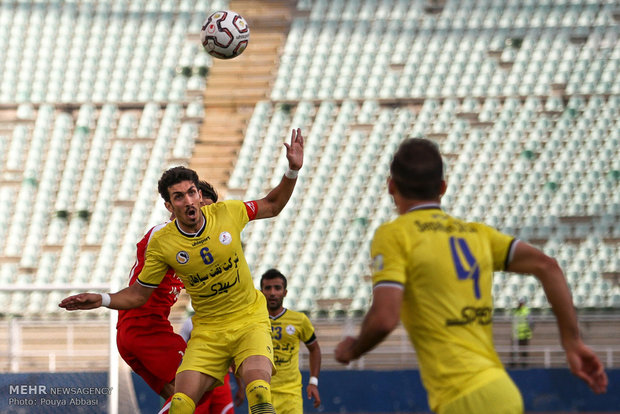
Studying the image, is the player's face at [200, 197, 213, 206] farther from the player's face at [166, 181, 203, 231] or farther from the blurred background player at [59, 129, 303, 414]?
the player's face at [166, 181, 203, 231]

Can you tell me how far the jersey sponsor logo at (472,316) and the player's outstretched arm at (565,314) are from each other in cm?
23

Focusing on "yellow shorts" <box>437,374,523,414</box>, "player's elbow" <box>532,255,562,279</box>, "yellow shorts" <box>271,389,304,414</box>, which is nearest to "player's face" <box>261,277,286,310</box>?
"yellow shorts" <box>271,389,304,414</box>

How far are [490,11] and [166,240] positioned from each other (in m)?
16.0

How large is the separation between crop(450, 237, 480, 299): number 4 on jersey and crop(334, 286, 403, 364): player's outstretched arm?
10.7 inches

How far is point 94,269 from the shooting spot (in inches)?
715

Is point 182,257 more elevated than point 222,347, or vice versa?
point 182,257

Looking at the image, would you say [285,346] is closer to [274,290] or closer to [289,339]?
[289,339]

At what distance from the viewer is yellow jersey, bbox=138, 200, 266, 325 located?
5969mm

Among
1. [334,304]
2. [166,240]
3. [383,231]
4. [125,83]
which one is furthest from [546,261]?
[125,83]

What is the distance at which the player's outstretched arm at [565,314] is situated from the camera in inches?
133

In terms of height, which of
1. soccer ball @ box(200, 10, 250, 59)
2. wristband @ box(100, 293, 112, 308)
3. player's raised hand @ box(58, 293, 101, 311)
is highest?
soccer ball @ box(200, 10, 250, 59)

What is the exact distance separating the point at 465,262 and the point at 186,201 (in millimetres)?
2814
